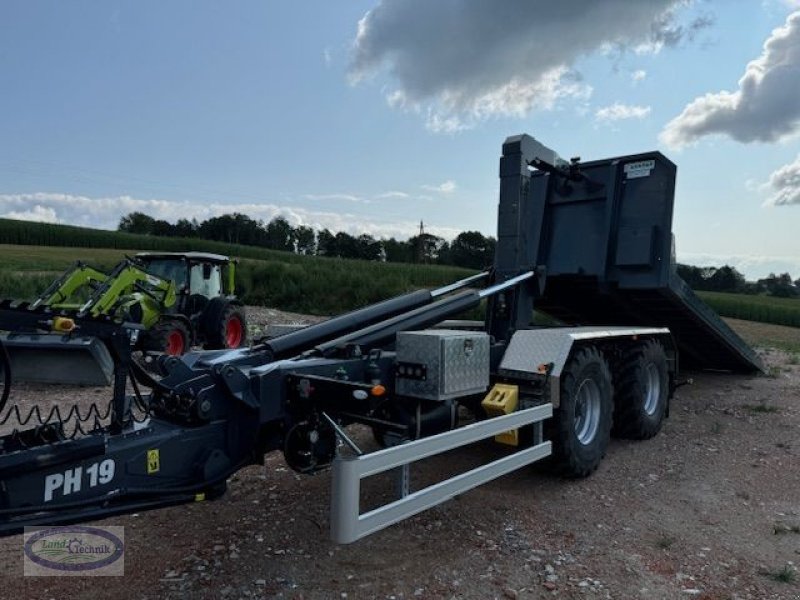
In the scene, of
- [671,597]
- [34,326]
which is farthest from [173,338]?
[671,597]

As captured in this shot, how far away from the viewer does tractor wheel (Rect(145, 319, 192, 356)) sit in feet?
33.3

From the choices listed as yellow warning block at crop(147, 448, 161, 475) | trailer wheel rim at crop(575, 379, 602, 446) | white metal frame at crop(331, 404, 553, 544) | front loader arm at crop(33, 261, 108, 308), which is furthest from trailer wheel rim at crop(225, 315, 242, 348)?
yellow warning block at crop(147, 448, 161, 475)

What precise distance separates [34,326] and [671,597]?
3.71 metres

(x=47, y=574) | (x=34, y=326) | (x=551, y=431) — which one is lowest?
(x=47, y=574)

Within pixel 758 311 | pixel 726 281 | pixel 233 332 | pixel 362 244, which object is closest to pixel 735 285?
pixel 726 281

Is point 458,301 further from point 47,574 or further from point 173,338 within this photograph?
point 173,338

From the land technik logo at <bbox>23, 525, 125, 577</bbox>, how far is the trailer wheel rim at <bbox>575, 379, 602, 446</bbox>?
3.78 metres

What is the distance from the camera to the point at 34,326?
3059 mm

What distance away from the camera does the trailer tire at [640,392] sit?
6.63 meters

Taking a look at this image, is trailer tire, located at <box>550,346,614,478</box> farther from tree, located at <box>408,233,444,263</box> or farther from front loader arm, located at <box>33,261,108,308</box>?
tree, located at <box>408,233,444,263</box>

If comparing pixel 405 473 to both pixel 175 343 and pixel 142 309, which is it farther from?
pixel 142 309

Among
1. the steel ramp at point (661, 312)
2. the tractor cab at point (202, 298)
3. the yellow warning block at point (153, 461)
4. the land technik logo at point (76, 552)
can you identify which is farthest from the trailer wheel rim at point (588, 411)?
the tractor cab at point (202, 298)

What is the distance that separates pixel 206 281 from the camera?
504 inches

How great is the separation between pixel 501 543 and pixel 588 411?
194 cm
